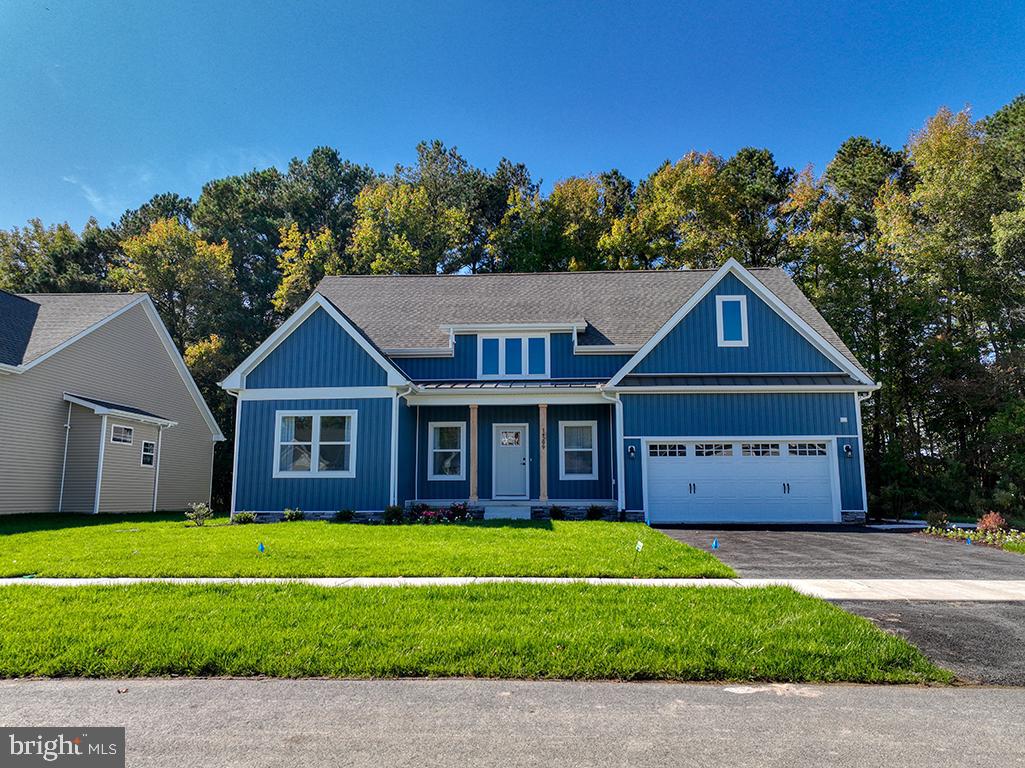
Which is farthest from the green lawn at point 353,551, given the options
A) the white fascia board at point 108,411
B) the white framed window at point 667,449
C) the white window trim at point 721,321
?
the white window trim at point 721,321

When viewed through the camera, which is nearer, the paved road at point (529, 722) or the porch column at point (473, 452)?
the paved road at point (529, 722)

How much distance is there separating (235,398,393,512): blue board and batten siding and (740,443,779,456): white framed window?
9292 millimetres

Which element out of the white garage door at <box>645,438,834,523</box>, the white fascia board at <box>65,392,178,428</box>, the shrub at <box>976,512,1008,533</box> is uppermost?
the white fascia board at <box>65,392,178,428</box>

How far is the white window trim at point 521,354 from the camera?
61.4 feet

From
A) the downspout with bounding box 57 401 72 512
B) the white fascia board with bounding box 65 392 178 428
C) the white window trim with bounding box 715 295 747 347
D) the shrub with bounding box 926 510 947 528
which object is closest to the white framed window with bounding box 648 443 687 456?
the white window trim with bounding box 715 295 747 347

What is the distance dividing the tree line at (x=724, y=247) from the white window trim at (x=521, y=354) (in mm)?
12745

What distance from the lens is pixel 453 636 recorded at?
5.30 metres

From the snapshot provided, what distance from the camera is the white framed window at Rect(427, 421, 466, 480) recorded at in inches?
700

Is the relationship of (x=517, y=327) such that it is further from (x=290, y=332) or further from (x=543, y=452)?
(x=290, y=332)

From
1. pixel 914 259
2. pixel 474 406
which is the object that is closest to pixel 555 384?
pixel 474 406

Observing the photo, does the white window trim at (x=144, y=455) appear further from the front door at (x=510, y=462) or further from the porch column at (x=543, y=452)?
the porch column at (x=543, y=452)

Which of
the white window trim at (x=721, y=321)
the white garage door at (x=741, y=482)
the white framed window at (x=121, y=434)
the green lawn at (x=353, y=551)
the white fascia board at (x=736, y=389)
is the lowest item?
the green lawn at (x=353, y=551)

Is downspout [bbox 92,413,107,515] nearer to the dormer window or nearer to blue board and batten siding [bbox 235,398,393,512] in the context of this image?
blue board and batten siding [bbox 235,398,393,512]
